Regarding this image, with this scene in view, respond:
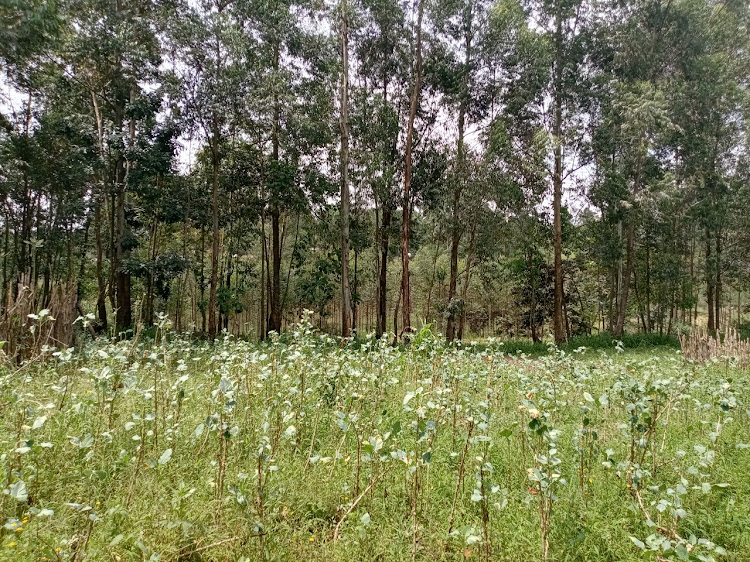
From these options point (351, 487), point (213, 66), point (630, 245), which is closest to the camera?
point (351, 487)

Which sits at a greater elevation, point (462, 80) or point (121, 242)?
point (462, 80)

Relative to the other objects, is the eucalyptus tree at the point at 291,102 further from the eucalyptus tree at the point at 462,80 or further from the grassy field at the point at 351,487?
the grassy field at the point at 351,487

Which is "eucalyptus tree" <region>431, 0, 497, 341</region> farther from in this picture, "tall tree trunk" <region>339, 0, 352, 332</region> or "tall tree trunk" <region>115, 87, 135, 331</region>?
"tall tree trunk" <region>115, 87, 135, 331</region>

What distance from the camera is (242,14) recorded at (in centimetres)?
1108

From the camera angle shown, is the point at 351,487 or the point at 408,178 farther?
the point at 408,178

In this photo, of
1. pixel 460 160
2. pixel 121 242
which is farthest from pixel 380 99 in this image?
pixel 121 242

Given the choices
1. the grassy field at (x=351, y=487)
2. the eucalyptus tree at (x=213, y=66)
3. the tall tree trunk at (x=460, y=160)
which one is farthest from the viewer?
the tall tree trunk at (x=460, y=160)

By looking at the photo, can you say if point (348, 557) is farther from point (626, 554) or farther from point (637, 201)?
point (637, 201)

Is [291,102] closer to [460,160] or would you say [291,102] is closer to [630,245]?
[460,160]

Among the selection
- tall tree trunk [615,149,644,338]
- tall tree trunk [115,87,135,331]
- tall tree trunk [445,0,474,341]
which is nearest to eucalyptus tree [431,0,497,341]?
tall tree trunk [445,0,474,341]

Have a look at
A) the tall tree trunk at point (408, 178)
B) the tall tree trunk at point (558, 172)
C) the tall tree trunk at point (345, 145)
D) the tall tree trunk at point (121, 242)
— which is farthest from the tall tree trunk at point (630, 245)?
the tall tree trunk at point (121, 242)

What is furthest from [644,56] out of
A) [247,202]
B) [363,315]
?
[363,315]

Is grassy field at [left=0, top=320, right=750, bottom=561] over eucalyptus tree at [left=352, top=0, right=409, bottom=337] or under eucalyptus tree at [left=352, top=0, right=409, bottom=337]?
under

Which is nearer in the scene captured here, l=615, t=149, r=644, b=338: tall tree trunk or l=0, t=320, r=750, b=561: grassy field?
l=0, t=320, r=750, b=561: grassy field
